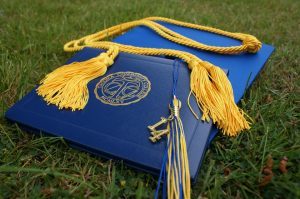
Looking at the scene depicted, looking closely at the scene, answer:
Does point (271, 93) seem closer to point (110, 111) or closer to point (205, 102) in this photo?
point (205, 102)

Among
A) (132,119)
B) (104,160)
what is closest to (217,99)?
(132,119)

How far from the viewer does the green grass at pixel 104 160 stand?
0.86 m

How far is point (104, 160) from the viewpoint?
0.95 meters

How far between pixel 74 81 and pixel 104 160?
32 cm

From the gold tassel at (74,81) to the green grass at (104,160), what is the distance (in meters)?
0.13

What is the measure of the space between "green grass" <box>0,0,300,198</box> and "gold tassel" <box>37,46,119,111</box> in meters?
0.13

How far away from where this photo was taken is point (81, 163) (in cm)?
95

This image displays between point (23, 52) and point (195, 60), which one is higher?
point (195, 60)

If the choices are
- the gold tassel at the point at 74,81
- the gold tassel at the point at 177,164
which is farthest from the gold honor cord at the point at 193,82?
the gold tassel at the point at 177,164

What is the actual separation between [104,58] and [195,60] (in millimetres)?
323

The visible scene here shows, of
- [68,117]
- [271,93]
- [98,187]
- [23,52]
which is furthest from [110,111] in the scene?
[23,52]

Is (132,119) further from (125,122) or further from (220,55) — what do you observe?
(220,55)

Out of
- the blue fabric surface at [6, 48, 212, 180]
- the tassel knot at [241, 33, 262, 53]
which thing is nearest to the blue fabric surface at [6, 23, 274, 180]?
the blue fabric surface at [6, 48, 212, 180]

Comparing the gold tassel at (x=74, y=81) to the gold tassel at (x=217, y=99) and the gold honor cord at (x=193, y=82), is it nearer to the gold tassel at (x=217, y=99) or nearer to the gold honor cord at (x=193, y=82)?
the gold honor cord at (x=193, y=82)
